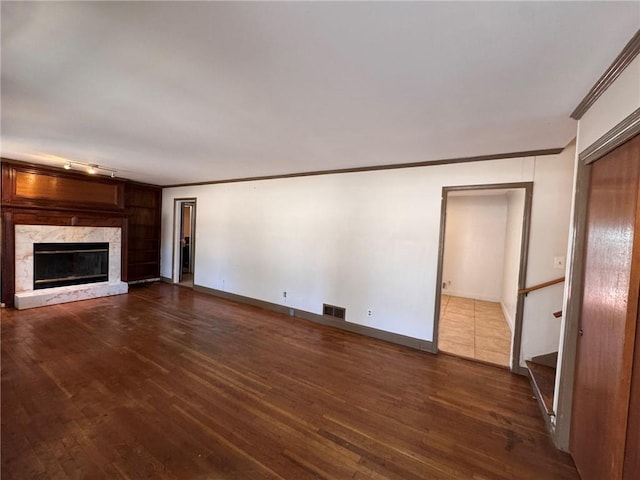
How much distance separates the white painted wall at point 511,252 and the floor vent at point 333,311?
2542 millimetres

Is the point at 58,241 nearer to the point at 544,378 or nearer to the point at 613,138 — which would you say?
the point at 613,138

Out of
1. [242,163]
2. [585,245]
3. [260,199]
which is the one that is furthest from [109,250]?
[585,245]

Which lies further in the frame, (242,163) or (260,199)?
(260,199)

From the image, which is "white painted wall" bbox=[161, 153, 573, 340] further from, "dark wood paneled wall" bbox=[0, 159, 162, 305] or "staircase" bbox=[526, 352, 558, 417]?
"dark wood paneled wall" bbox=[0, 159, 162, 305]

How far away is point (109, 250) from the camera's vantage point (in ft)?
18.4

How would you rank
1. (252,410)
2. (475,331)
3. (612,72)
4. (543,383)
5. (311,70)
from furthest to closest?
(475,331)
(543,383)
(252,410)
(311,70)
(612,72)

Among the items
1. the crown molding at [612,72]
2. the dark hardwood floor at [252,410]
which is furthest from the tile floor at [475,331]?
the crown molding at [612,72]

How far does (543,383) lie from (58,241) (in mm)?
7441

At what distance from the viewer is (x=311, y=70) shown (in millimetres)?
1532

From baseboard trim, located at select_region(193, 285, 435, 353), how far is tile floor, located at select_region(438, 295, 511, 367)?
1.06 feet

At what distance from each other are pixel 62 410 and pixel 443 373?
3.49 metres

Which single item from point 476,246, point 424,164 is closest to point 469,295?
point 476,246

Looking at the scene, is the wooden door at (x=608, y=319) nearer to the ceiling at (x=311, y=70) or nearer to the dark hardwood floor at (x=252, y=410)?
the dark hardwood floor at (x=252, y=410)

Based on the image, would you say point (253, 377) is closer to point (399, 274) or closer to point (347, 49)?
point (399, 274)
